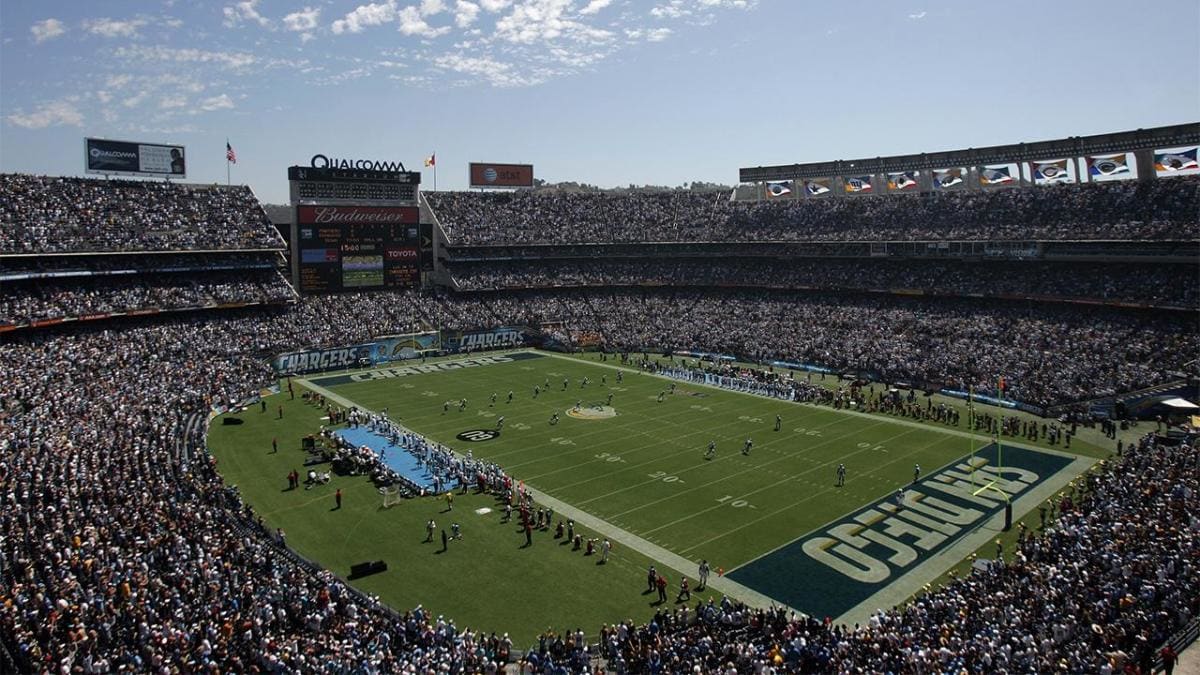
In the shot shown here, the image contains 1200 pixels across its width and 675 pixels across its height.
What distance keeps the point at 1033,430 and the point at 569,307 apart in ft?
148

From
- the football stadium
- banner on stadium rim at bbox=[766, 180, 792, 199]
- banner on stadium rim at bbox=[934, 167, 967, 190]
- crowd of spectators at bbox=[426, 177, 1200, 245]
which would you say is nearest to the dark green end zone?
the football stadium

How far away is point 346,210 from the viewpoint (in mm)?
67875

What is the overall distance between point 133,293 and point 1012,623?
57.4m

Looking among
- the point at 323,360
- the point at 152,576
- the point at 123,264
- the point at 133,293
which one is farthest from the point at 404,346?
the point at 152,576

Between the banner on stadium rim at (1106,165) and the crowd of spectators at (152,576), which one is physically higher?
the banner on stadium rim at (1106,165)

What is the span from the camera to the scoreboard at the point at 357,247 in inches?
2613

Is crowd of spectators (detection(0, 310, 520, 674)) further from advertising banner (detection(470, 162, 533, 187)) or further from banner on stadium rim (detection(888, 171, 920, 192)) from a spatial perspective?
banner on stadium rim (detection(888, 171, 920, 192))

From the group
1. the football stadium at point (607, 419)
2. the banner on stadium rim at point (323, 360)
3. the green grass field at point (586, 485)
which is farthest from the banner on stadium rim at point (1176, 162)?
the banner on stadium rim at point (323, 360)

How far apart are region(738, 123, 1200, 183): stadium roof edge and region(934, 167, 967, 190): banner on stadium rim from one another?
2.12 feet

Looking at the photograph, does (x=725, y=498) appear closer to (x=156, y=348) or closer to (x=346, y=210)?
(x=156, y=348)

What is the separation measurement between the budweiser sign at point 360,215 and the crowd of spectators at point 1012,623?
182 feet

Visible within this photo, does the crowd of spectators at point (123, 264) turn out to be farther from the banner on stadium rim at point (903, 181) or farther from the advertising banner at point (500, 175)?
the banner on stadium rim at point (903, 181)

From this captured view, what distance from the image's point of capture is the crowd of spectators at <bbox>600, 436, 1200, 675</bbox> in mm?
15773

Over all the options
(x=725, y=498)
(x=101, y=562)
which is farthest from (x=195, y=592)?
(x=725, y=498)
